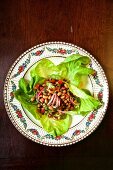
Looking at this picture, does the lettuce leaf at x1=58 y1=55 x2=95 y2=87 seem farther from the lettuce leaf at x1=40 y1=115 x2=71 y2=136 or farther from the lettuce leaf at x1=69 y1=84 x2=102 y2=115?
the lettuce leaf at x1=40 y1=115 x2=71 y2=136

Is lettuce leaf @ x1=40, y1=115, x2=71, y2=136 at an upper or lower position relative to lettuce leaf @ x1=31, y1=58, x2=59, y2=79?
lower

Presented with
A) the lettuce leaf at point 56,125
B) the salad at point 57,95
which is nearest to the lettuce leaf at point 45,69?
the salad at point 57,95

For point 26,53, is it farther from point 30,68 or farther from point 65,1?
point 65,1

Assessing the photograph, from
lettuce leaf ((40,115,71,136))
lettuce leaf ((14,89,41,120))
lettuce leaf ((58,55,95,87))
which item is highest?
lettuce leaf ((58,55,95,87))

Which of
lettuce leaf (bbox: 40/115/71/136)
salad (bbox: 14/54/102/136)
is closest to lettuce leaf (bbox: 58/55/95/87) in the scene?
salad (bbox: 14/54/102/136)

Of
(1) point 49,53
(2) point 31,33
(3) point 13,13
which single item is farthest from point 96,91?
(3) point 13,13

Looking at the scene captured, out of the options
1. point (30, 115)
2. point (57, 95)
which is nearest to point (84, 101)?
point (57, 95)
